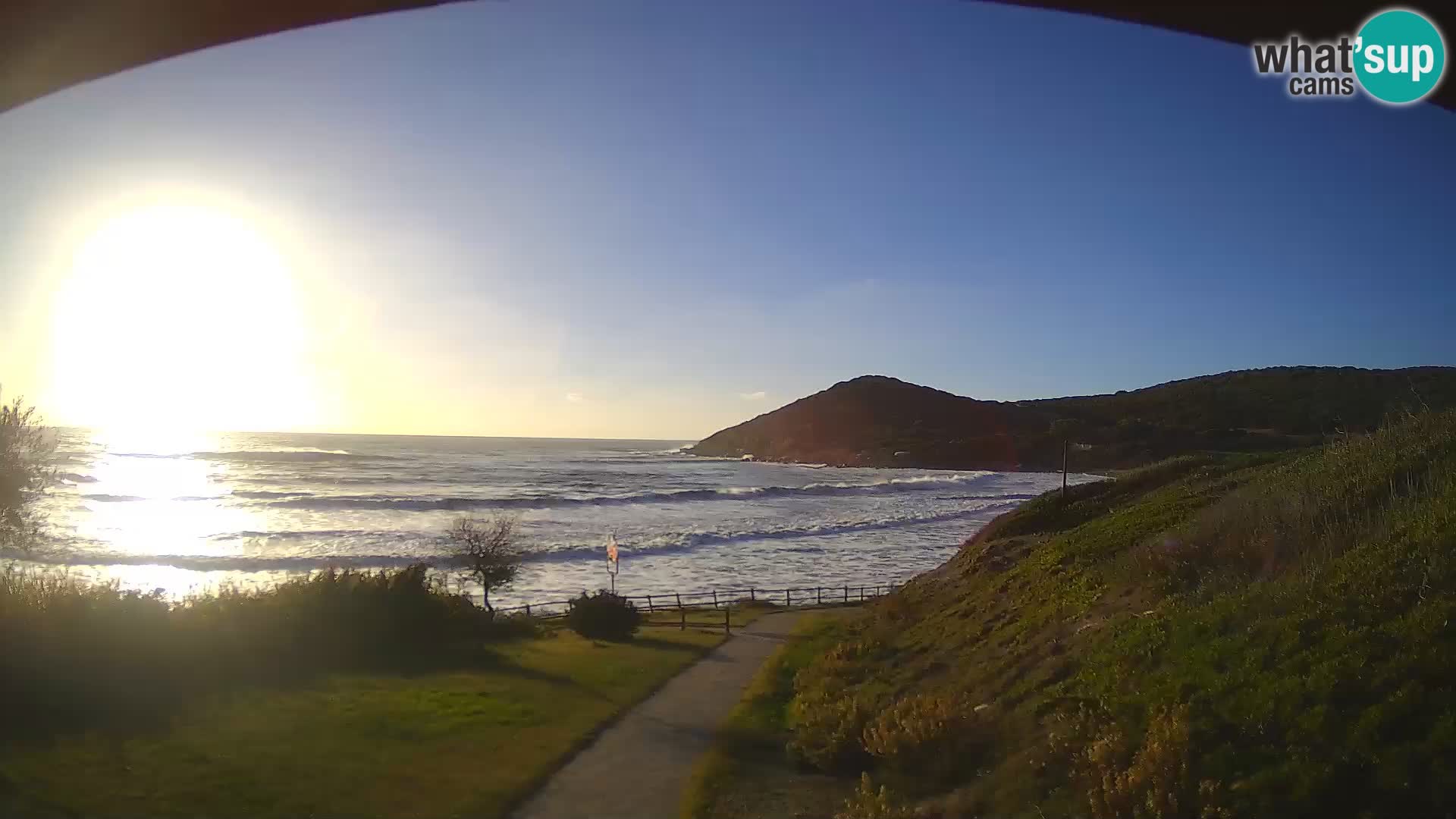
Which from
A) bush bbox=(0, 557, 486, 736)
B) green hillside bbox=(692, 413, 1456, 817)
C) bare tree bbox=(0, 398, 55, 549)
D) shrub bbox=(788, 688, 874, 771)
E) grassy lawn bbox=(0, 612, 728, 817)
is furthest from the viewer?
bare tree bbox=(0, 398, 55, 549)

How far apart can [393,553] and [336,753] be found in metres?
37.6

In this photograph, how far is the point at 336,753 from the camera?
43.1ft

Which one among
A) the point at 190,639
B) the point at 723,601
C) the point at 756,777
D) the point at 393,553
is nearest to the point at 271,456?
the point at 393,553

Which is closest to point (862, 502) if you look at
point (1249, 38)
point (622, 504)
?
point (622, 504)

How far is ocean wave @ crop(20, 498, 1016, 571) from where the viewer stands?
44969 mm

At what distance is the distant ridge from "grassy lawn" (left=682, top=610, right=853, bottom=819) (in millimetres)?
10448

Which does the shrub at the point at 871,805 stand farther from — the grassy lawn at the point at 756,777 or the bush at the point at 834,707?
the bush at the point at 834,707

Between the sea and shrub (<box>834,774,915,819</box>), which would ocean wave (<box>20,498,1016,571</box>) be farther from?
shrub (<box>834,774,915,819</box>)

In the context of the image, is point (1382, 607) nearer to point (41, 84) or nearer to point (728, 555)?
point (41, 84)

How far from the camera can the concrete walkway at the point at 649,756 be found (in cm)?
1181

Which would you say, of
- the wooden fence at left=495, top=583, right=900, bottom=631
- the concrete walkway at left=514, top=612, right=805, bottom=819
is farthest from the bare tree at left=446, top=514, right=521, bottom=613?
the concrete walkway at left=514, top=612, right=805, bottom=819

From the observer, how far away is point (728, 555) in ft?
168

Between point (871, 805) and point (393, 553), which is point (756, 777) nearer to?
point (871, 805)

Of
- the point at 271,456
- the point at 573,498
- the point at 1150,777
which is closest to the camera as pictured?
the point at 1150,777
